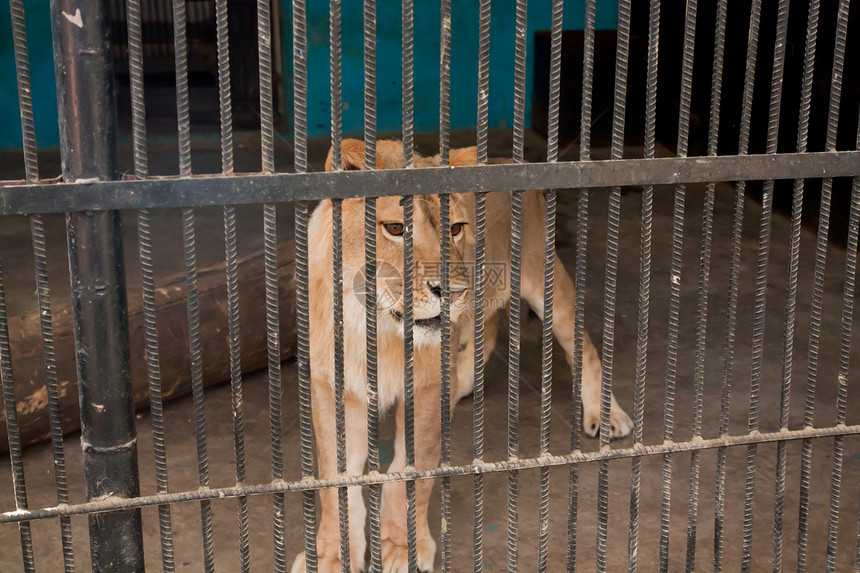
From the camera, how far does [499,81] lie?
430 inches

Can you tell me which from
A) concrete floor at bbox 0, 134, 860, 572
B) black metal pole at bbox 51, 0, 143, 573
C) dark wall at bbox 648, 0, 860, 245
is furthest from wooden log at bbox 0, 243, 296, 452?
dark wall at bbox 648, 0, 860, 245

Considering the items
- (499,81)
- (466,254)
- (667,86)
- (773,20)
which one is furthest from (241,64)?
(466,254)

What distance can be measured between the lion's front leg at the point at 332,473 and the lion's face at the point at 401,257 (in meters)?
0.33

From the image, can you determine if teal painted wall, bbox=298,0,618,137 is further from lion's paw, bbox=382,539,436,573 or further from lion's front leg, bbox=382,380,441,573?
lion's paw, bbox=382,539,436,573

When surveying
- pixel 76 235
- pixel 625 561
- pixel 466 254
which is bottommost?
pixel 625 561

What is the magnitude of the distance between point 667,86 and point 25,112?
8830mm

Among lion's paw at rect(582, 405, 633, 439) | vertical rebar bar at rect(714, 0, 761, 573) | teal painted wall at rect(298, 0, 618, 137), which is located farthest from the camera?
teal painted wall at rect(298, 0, 618, 137)

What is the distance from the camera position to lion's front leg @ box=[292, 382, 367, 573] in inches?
137

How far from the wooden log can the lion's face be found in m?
1.28

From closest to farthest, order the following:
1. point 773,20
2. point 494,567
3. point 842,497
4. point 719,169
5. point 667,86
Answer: point 719,169, point 494,567, point 842,497, point 773,20, point 667,86

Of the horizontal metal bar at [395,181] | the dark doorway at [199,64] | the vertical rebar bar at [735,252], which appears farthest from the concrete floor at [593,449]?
the dark doorway at [199,64]

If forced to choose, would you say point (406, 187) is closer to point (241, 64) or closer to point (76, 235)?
point (76, 235)

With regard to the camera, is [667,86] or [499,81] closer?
[667,86]

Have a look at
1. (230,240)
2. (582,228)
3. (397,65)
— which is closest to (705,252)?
(582,228)
